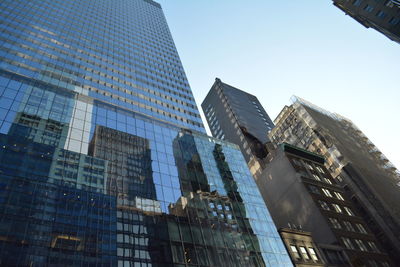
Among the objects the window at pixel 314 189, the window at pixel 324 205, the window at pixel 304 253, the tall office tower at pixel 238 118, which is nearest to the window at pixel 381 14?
the window at pixel 314 189

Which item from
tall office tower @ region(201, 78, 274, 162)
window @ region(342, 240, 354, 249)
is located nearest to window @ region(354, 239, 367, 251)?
window @ region(342, 240, 354, 249)

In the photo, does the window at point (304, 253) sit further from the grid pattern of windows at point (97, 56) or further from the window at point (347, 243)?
the grid pattern of windows at point (97, 56)

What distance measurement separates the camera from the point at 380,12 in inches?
2680

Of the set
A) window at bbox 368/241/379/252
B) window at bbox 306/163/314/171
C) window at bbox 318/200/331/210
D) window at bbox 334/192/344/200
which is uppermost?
window at bbox 318/200/331/210

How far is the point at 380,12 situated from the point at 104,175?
68782 millimetres

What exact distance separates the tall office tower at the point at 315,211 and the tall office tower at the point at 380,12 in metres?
33.5

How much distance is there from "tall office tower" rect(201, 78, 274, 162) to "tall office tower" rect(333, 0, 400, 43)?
4640cm

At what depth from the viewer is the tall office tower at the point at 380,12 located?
65750 mm

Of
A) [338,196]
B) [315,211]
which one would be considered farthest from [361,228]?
[315,211]

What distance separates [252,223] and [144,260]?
18.9m

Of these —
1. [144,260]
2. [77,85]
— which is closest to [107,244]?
[144,260]

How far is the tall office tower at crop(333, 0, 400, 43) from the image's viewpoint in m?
65.8

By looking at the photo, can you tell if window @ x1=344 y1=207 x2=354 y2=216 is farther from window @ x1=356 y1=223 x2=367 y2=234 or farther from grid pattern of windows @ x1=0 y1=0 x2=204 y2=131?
grid pattern of windows @ x1=0 y1=0 x2=204 y2=131

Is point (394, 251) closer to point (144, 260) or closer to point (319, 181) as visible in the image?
point (319, 181)
